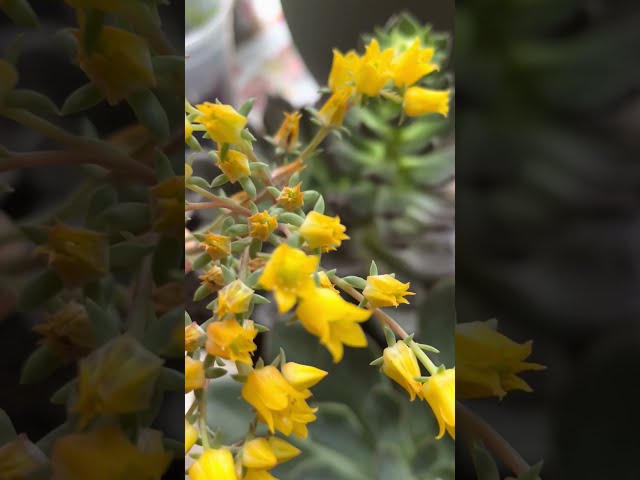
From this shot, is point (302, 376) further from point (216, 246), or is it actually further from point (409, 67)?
point (409, 67)

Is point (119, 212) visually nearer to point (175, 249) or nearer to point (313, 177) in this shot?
point (175, 249)

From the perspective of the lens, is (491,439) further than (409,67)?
No

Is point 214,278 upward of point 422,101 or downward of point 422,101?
downward

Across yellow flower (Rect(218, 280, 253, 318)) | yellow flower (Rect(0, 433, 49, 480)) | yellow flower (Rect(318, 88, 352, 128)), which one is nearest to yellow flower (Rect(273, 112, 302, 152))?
yellow flower (Rect(318, 88, 352, 128))

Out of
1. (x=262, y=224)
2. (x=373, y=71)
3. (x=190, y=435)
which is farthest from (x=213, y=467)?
(x=373, y=71)

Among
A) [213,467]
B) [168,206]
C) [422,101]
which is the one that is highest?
[422,101]

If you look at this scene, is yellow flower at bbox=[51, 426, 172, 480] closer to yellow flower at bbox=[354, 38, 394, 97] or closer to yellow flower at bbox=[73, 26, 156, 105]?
yellow flower at bbox=[73, 26, 156, 105]
